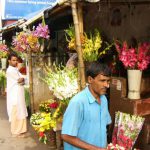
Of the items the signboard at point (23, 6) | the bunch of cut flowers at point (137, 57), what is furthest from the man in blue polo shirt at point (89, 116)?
the signboard at point (23, 6)

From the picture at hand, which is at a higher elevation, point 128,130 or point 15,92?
point 15,92

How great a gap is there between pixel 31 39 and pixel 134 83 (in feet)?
11.3

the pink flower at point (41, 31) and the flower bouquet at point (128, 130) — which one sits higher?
the pink flower at point (41, 31)

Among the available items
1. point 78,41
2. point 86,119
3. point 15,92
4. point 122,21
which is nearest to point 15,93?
point 15,92

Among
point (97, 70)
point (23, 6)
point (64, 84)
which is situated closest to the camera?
point (97, 70)

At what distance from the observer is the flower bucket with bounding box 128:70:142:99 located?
16.2 feet

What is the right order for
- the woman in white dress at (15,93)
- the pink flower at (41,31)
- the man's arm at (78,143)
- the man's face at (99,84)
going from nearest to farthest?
1. the man's arm at (78,143)
2. the man's face at (99,84)
3. the pink flower at (41,31)
4. the woman in white dress at (15,93)

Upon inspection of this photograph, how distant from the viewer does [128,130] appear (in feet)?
15.0

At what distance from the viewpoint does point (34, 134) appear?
811cm

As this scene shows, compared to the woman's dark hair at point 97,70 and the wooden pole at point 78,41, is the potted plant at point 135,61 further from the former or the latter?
the woman's dark hair at point 97,70

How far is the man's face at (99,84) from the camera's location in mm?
3047

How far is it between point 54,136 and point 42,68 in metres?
2.39

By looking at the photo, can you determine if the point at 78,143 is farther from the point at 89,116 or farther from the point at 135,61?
the point at 135,61

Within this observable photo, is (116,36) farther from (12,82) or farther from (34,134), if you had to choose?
(34,134)
